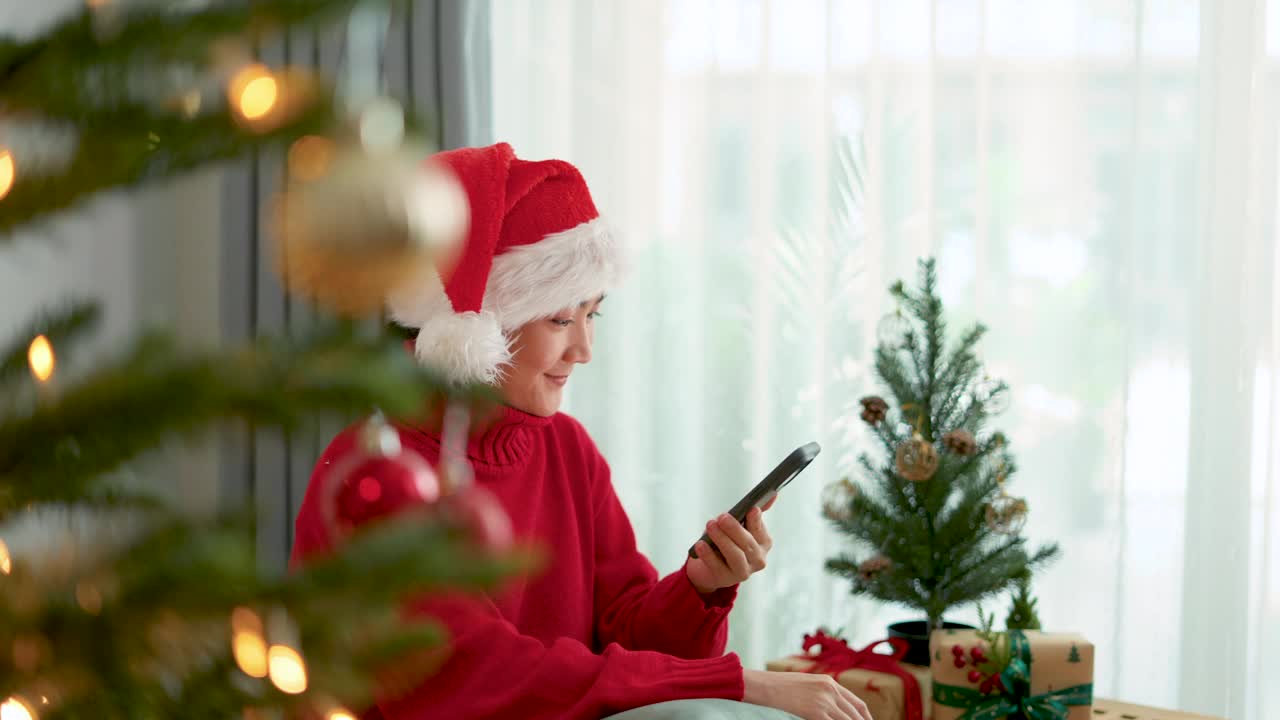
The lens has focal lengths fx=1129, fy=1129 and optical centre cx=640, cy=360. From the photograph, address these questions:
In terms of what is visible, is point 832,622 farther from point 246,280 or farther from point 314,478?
point 246,280

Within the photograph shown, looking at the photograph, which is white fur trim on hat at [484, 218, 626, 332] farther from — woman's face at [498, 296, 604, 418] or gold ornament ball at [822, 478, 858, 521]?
gold ornament ball at [822, 478, 858, 521]

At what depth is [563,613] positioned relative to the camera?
1.42 metres

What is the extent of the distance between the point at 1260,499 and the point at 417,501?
1849mm

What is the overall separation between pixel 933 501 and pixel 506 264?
27.4 inches

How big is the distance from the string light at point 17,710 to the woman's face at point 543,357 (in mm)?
1005

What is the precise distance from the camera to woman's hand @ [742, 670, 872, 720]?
4.07 feet

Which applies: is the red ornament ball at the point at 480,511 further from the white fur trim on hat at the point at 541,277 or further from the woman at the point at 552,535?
the white fur trim on hat at the point at 541,277

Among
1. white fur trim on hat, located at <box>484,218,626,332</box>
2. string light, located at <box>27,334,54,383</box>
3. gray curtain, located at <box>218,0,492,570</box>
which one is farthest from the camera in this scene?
gray curtain, located at <box>218,0,492,570</box>

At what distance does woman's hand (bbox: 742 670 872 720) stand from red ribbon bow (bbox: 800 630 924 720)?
0.73ft

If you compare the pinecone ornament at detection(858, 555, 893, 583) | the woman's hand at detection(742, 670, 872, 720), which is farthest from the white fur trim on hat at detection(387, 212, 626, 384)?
the pinecone ornament at detection(858, 555, 893, 583)

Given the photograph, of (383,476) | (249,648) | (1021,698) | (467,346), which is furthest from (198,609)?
(1021,698)

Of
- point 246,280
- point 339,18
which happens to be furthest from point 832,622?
point 339,18

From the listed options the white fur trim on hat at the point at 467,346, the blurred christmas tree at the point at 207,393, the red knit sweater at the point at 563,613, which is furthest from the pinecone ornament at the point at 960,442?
the blurred christmas tree at the point at 207,393

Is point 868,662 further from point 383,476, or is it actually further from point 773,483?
point 383,476
